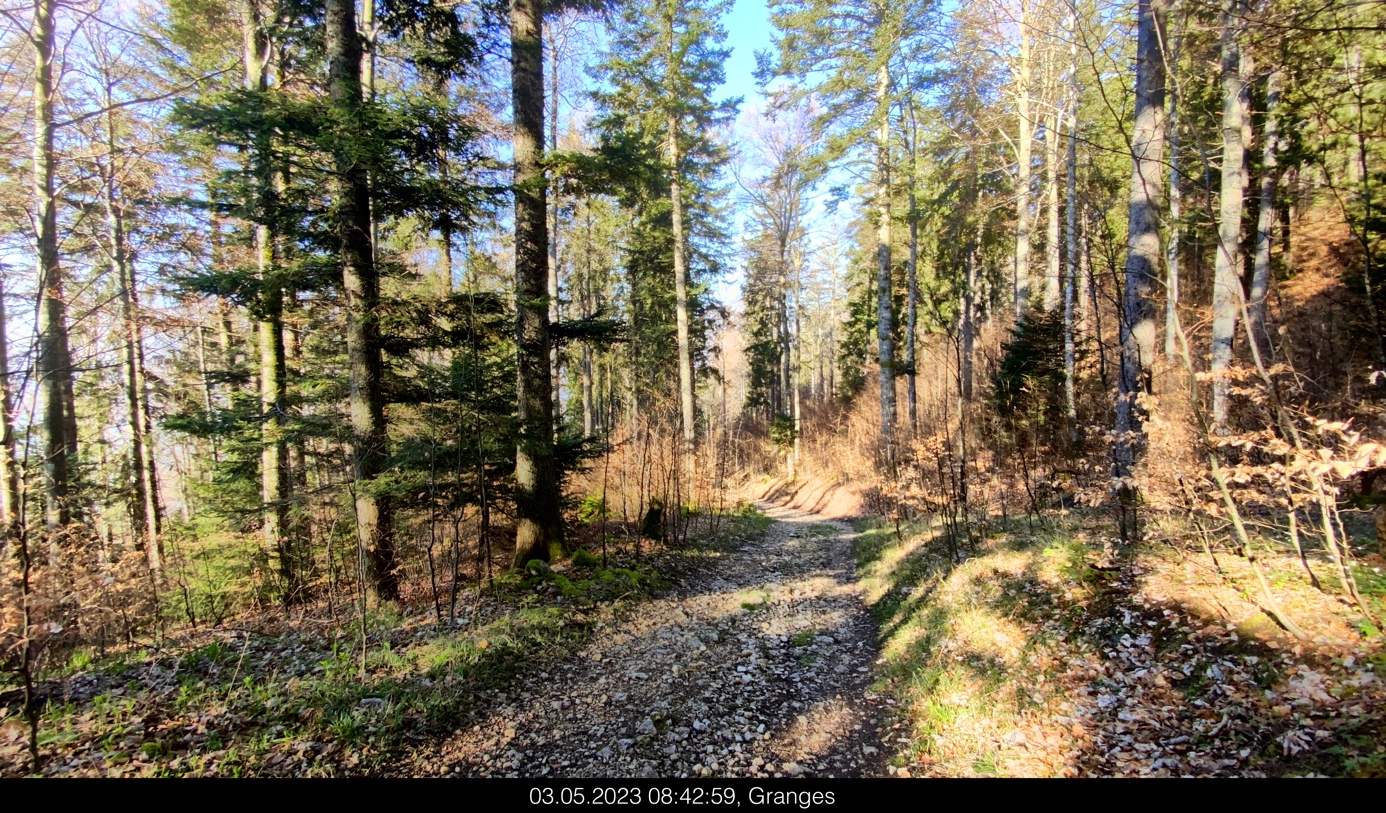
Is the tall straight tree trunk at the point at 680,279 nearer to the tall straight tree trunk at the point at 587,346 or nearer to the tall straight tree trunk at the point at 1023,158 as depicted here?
the tall straight tree trunk at the point at 587,346

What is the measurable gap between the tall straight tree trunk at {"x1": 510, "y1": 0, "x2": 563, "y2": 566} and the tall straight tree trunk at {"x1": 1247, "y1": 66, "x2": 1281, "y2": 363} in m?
10.5

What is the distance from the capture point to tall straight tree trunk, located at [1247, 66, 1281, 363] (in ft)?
27.4

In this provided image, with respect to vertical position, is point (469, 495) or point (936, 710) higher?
point (469, 495)

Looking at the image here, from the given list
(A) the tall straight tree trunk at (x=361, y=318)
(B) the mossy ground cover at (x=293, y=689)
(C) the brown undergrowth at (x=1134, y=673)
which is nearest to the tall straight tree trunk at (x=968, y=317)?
(C) the brown undergrowth at (x=1134, y=673)

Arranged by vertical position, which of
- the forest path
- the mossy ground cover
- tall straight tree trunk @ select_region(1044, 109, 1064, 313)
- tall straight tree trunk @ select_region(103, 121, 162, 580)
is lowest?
the forest path

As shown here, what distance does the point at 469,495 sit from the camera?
7.72 m

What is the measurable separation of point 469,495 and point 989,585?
24.0ft

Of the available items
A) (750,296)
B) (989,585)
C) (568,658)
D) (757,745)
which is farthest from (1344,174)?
(750,296)

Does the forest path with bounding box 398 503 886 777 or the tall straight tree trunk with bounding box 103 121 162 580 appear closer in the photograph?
the forest path with bounding box 398 503 886 777

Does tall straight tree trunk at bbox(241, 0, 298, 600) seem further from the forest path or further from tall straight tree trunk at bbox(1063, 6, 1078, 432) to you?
tall straight tree trunk at bbox(1063, 6, 1078, 432)

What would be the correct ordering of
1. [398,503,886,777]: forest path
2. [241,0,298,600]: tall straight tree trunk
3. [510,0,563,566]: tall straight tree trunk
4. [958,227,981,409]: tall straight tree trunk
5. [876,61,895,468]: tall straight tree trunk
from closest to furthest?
[398,503,886,777]: forest path < [241,0,298,600]: tall straight tree trunk < [510,0,563,566]: tall straight tree trunk < [876,61,895,468]: tall straight tree trunk < [958,227,981,409]: tall straight tree trunk

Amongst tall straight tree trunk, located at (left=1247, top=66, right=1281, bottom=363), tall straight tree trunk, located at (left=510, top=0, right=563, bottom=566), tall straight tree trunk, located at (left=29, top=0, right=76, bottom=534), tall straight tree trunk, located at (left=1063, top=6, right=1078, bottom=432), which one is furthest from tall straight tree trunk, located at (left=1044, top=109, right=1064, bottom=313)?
tall straight tree trunk, located at (left=29, top=0, right=76, bottom=534)

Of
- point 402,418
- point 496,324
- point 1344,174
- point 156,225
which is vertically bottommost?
point 402,418
